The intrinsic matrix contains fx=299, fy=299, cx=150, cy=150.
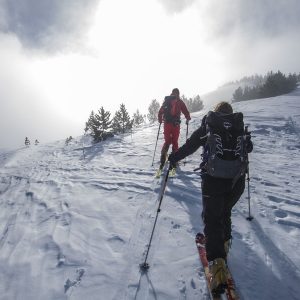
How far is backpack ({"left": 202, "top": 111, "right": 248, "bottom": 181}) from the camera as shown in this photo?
4688 mm

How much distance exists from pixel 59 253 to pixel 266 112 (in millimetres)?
19921

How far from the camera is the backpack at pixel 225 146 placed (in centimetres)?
469

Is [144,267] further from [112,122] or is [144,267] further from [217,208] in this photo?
[112,122]

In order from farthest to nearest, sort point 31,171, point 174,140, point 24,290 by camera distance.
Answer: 1. point 31,171
2. point 174,140
3. point 24,290

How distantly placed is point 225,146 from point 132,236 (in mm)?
3070

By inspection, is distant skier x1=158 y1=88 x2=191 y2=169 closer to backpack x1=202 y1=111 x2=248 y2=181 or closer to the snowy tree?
backpack x1=202 y1=111 x2=248 y2=181

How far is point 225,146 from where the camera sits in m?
4.71

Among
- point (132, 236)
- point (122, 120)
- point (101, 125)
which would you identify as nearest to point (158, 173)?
point (132, 236)

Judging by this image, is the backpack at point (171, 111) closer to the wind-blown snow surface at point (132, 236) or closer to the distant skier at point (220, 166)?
the wind-blown snow surface at point (132, 236)

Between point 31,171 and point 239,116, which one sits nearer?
point 239,116

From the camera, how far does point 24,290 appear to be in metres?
5.00

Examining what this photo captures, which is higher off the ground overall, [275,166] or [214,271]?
[214,271]

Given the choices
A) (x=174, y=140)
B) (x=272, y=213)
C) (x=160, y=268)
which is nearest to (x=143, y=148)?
(x=174, y=140)

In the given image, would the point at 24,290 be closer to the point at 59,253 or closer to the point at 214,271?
the point at 59,253
